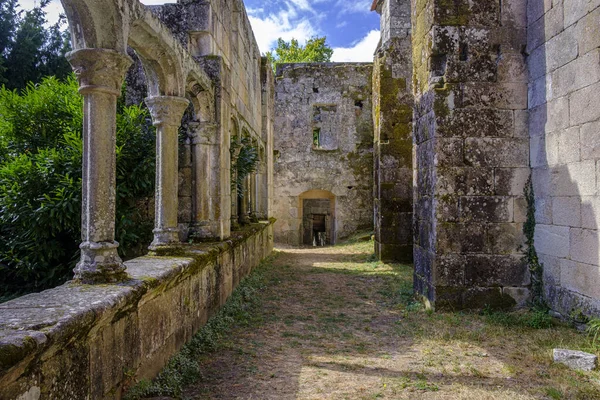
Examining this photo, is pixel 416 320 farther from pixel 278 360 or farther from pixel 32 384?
pixel 32 384

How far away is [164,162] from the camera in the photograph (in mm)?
4293

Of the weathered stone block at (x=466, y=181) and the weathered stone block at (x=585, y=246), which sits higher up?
the weathered stone block at (x=466, y=181)

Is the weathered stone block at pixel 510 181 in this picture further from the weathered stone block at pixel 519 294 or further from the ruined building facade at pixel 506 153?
the weathered stone block at pixel 519 294

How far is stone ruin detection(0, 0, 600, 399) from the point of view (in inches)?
95.3

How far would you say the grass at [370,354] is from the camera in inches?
116

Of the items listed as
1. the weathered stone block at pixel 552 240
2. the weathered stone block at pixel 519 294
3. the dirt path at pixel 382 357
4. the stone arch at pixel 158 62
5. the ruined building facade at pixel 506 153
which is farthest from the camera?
the weathered stone block at pixel 519 294

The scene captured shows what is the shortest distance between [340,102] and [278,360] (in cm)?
1172

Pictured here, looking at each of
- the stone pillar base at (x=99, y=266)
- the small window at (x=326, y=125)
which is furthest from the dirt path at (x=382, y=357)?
the small window at (x=326, y=125)

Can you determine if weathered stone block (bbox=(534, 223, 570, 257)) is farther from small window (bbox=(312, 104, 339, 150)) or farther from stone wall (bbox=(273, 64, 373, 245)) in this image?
small window (bbox=(312, 104, 339, 150))

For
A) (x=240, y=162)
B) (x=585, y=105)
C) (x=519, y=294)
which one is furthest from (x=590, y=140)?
(x=240, y=162)

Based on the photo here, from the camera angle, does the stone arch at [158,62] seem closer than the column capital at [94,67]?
No

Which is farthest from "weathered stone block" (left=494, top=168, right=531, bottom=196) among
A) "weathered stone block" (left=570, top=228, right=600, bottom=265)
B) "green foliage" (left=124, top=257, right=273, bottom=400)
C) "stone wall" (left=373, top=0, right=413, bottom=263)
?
"stone wall" (left=373, top=0, right=413, bottom=263)

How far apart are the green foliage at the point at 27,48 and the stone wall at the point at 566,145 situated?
1190cm

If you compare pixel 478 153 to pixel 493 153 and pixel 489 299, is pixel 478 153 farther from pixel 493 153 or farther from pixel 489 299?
pixel 489 299
